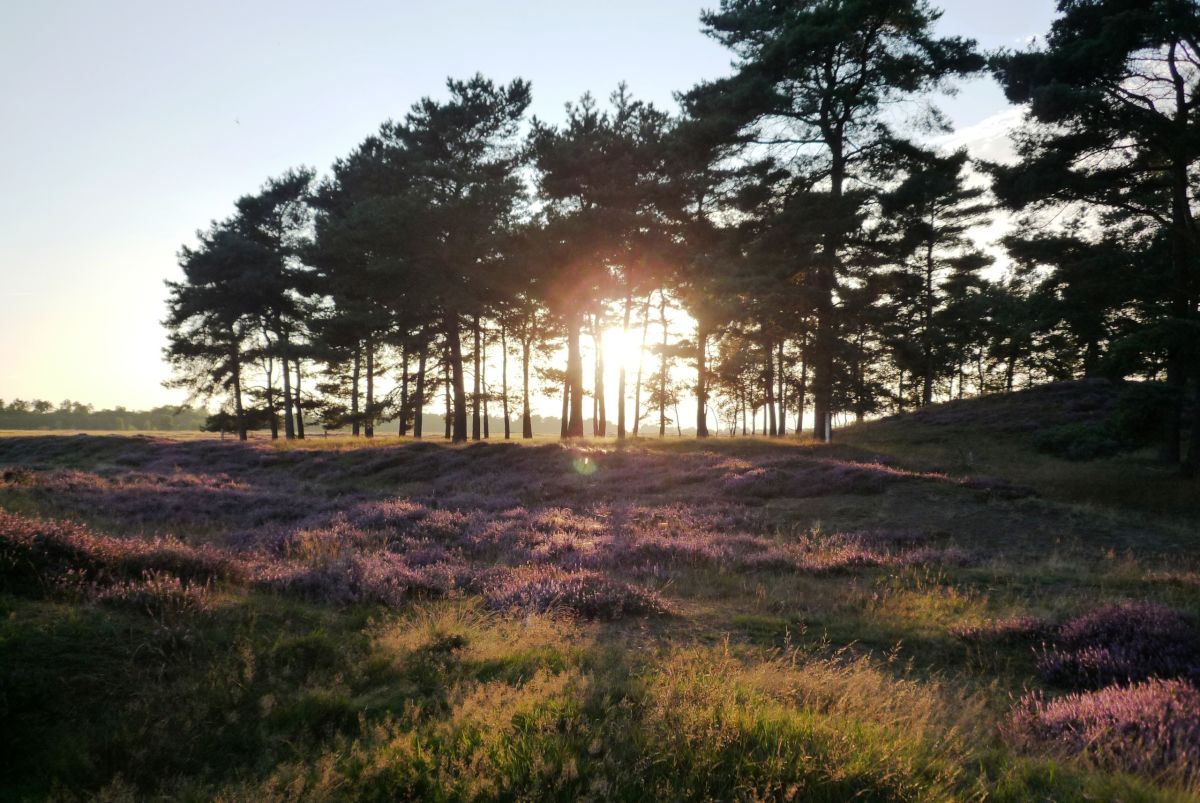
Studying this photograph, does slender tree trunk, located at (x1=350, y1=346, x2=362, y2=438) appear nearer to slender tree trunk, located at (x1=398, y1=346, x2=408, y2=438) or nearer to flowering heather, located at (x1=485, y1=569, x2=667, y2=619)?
slender tree trunk, located at (x1=398, y1=346, x2=408, y2=438)

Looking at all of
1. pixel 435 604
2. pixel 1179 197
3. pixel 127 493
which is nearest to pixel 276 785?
pixel 435 604

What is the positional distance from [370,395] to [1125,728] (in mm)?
46433

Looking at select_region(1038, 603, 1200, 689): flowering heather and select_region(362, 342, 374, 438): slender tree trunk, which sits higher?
select_region(362, 342, 374, 438): slender tree trunk

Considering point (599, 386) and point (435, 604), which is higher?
point (599, 386)

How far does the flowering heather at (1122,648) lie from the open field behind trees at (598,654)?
38 millimetres

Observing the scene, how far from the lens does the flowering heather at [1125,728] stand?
3936 millimetres

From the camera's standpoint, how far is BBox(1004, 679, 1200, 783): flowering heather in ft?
12.9

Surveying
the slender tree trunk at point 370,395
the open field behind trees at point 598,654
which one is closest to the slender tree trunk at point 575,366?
the slender tree trunk at point 370,395

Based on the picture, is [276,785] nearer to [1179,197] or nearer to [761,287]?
[761,287]

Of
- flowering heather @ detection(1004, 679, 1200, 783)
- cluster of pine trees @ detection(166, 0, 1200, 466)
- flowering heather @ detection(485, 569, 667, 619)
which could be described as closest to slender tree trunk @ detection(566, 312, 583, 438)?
cluster of pine trees @ detection(166, 0, 1200, 466)

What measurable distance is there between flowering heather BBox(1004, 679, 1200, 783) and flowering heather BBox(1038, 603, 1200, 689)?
0.58 m

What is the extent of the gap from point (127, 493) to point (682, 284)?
27667 millimetres

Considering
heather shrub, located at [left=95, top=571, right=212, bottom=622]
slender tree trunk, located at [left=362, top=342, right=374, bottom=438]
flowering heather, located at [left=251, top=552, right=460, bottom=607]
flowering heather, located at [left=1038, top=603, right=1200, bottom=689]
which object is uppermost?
slender tree trunk, located at [left=362, top=342, right=374, bottom=438]

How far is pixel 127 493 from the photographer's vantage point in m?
16.2
